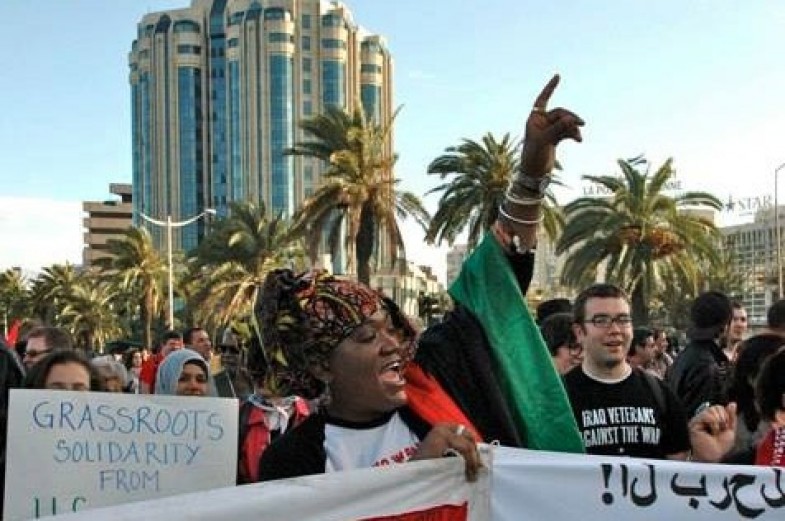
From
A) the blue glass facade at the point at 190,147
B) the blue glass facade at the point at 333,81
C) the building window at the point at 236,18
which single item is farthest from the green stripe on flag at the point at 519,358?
the blue glass facade at the point at 190,147

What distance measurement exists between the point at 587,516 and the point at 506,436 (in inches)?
10.9

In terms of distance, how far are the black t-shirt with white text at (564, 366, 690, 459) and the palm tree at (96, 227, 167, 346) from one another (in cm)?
3651

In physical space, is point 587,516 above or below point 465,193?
below

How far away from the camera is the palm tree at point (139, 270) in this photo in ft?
132

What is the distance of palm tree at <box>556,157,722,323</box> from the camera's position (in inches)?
933

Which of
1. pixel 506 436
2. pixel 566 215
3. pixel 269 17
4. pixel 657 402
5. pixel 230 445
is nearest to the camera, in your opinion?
pixel 506 436

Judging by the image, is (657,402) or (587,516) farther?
(657,402)

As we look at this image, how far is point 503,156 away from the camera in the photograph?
24031 millimetres

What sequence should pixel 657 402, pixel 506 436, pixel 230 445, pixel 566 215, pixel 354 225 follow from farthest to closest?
pixel 566 215 < pixel 354 225 < pixel 657 402 < pixel 230 445 < pixel 506 436

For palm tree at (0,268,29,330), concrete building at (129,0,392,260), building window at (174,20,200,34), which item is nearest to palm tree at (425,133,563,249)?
palm tree at (0,268,29,330)

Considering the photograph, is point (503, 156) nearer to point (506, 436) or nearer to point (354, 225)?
point (354, 225)

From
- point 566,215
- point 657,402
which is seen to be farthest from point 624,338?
point 566,215

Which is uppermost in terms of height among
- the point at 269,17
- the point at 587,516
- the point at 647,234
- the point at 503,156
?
the point at 269,17

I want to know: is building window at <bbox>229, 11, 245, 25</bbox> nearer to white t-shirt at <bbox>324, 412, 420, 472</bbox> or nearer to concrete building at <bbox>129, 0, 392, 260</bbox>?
concrete building at <bbox>129, 0, 392, 260</bbox>
